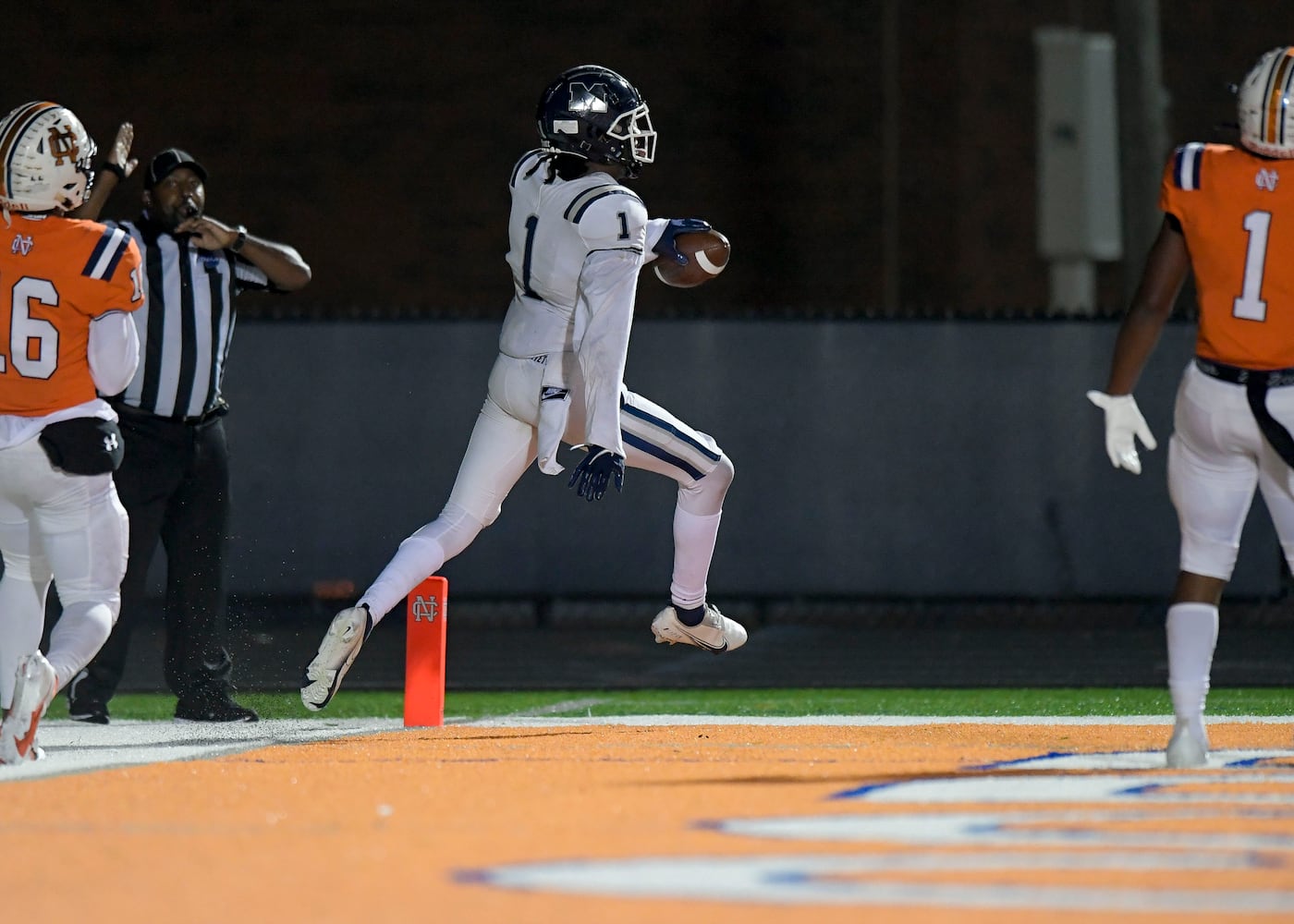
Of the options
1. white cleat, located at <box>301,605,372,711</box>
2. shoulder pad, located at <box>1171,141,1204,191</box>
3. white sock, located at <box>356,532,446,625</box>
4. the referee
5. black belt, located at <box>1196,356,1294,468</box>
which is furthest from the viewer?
the referee

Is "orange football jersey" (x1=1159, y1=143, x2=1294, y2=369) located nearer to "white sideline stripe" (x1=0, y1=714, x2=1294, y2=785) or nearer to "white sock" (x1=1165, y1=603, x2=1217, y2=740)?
"white sock" (x1=1165, y1=603, x2=1217, y2=740)

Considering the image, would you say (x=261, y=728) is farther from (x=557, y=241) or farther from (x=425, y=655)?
(x=557, y=241)

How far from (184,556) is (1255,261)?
156 inches

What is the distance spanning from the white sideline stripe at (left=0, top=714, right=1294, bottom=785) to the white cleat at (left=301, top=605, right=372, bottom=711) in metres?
0.23

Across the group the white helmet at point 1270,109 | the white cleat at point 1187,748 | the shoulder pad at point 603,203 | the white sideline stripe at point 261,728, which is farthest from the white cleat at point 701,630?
the white helmet at point 1270,109

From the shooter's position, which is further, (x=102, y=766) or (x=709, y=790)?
(x=102, y=766)

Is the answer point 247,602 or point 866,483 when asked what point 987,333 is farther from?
point 247,602

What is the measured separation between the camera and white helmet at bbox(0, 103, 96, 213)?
18.5 ft

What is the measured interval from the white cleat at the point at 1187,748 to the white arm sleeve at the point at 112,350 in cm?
300

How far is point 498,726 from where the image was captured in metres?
6.96

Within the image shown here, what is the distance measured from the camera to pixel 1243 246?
5.13 meters

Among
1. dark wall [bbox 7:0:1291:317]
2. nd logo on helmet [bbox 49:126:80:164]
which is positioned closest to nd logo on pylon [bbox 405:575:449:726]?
nd logo on helmet [bbox 49:126:80:164]

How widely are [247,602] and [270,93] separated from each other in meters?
5.60

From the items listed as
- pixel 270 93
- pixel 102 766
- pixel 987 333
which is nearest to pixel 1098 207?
pixel 987 333
